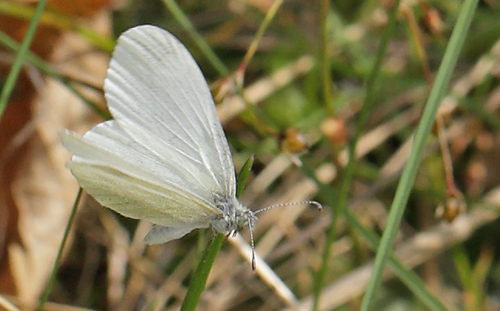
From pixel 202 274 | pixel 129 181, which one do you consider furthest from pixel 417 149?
pixel 129 181

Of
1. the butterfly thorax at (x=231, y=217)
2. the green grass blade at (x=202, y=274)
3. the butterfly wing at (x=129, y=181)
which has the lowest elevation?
the green grass blade at (x=202, y=274)

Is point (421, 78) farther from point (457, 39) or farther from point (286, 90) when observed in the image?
point (457, 39)

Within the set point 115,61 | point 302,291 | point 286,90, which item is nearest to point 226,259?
point 302,291

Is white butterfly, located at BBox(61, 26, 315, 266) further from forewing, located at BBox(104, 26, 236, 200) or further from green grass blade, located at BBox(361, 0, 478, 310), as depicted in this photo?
green grass blade, located at BBox(361, 0, 478, 310)

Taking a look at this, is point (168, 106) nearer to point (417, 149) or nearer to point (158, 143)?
point (158, 143)

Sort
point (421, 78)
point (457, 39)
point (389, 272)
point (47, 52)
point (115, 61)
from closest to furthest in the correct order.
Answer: point (457, 39), point (115, 61), point (389, 272), point (47, 52), point (421, 78)

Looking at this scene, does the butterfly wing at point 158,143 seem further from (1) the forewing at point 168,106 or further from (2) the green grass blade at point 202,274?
(2) the green grass blade at point 202,274

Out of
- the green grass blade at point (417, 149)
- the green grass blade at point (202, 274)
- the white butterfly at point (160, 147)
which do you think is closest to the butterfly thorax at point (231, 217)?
the white butterfly at point (160, 147)
